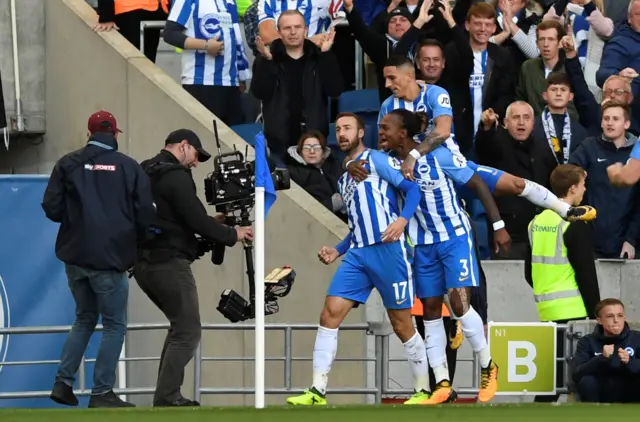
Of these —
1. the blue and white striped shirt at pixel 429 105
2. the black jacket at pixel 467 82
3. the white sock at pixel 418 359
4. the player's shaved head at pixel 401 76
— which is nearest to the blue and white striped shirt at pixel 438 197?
the blue and white striped shirt at pixel 429 105

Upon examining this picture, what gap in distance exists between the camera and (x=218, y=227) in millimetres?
12844

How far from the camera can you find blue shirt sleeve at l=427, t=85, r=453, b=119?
12656 mm

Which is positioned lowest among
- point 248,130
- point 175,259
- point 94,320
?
point 94,320

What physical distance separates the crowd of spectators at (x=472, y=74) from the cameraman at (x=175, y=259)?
281cm

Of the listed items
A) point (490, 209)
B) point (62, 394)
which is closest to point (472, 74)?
point (490, 209)

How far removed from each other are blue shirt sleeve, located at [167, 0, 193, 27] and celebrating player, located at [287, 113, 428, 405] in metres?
4.53

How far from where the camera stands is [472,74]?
15930 mm

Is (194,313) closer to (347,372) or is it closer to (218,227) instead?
(218,227)

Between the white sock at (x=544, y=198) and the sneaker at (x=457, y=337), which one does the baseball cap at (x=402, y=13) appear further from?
the sneaker at (x=457, y=337)

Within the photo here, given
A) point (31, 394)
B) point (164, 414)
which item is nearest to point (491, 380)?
point (164, 414)

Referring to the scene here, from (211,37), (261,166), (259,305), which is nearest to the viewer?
(259,305)

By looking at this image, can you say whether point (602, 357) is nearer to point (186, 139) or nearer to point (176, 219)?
point (176, 219)

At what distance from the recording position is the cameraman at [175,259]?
42.0ft

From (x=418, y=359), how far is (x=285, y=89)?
4.27 m
